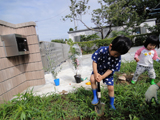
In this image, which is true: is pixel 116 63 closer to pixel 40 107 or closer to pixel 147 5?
pixel 40 107

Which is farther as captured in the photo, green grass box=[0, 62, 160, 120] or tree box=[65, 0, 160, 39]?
tree box=[65, 0, 160, 39]

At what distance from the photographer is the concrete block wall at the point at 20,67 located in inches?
93.0

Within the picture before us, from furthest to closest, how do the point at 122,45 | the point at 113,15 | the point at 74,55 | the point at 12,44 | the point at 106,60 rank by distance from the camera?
the point at 113,15 < the point at 74,55 < the point at 12,44 < the point at 106,60 < the point at 122,45

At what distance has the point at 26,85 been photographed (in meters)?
3.16

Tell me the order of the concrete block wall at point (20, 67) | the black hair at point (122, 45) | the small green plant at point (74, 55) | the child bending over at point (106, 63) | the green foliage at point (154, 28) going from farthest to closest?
the green foliage at point (154, 28) < the small green plant at point (74, 55) < the concrete block wall at point (20, 67) < the child bending over at point (106, 63) < the black hair at point (122, 45)

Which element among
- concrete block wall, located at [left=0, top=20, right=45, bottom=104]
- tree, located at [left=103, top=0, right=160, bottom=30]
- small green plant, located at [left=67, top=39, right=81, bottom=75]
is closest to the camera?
concrete block wall, located at [left=0, top=20, right=45, bottom=104]

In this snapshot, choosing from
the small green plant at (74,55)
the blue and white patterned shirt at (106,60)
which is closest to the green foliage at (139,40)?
the small green plant at (74,55)

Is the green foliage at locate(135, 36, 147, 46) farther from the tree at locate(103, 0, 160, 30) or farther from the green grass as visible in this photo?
the green grass

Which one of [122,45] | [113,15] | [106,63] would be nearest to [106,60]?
[106,63]

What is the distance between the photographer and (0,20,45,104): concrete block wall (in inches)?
93.0

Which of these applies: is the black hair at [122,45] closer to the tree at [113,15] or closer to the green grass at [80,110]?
the green grass at [80,110]

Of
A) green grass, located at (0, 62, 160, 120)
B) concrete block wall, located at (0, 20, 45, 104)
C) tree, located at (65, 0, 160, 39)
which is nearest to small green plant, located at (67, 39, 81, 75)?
concrete block wall, located at (0, 20, 45, 104)

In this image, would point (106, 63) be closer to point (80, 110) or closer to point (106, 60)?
point (106, 60)

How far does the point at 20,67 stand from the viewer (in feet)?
9.71
